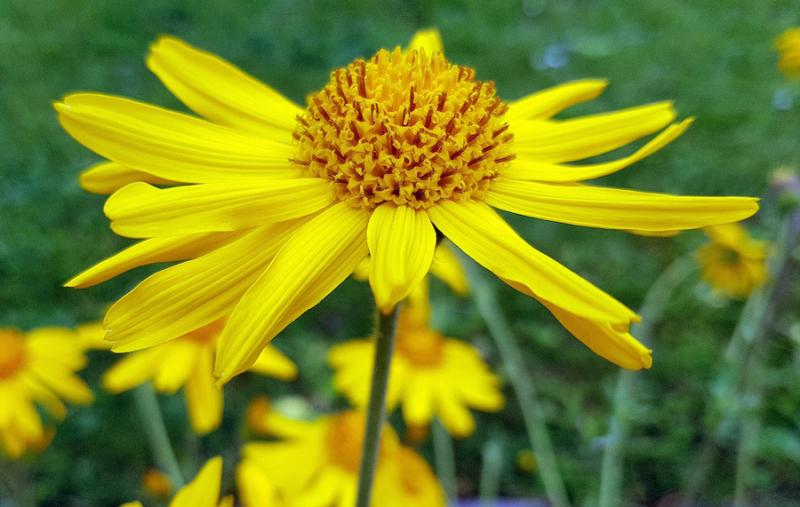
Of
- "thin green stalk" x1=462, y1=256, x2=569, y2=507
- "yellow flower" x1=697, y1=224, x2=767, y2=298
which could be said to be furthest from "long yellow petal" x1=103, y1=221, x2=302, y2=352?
"yellow flower" x1=697, y1=224, x2=767, y2=298

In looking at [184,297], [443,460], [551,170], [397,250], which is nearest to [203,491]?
[184,297]

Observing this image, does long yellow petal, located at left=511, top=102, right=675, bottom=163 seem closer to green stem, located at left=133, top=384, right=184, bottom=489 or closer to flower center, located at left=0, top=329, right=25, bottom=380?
green stem, located at left=133, top=384, right=184, bottom=489

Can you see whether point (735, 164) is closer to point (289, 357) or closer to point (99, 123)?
point (289, 357)

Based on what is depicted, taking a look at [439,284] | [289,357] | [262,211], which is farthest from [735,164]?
[262,211]

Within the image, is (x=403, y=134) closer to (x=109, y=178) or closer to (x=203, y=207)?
(x=203, y=207)

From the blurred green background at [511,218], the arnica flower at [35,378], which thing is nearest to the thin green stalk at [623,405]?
the blurred green background at [511,218]
